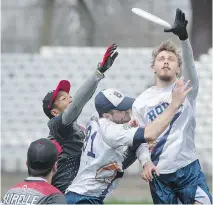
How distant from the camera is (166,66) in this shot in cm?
664

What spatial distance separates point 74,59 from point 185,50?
1431 centimetres

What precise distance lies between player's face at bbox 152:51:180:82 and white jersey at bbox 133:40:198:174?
95 millimetres

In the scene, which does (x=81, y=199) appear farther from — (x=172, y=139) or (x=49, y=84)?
(x=49, y=84)

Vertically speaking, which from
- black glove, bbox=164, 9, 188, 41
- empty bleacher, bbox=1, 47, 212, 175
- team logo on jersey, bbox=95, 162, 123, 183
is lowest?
empty bleacher, bbox=1, 47, 212, 175

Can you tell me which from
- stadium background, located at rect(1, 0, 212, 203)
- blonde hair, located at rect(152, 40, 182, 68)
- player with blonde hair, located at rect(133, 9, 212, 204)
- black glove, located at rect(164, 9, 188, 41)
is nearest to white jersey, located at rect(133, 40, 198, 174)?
player with blonde hair, located at rect(133, 9, 212, 204)

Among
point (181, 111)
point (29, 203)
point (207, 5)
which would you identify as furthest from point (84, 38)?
point (29, 203)

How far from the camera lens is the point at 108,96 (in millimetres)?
6227

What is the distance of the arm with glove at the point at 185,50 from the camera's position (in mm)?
6160

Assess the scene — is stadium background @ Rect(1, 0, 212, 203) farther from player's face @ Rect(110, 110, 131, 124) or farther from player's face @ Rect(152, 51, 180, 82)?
player's face @ Rect(110, 110, 131, 124)

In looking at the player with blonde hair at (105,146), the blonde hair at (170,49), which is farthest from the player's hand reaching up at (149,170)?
the blonde hair at (170,49)

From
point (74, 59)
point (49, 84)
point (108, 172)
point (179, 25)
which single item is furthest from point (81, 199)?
point (74, 59)

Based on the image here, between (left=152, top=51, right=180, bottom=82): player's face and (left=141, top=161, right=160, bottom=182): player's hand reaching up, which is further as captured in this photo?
(left=152, top=51, right=180, bottom=82): player's face

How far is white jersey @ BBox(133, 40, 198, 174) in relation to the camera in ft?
21.8

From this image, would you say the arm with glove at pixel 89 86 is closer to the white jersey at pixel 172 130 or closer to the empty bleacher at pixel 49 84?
the white jersey at pixel 172 130
